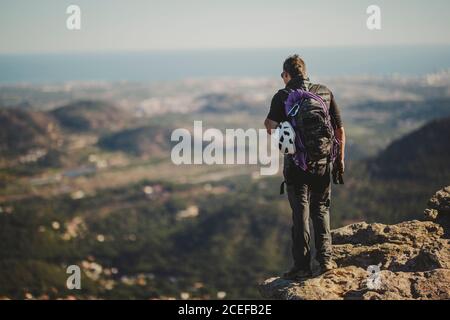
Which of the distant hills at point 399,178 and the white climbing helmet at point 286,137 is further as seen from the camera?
the distant hills at point 399,178

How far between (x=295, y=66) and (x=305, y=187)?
225cm

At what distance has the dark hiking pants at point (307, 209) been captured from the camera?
10.3 metres

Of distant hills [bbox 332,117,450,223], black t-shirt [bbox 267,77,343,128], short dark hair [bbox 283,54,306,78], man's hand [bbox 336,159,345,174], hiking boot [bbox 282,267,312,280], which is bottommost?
distant hills [bbox 332,117,450,223]

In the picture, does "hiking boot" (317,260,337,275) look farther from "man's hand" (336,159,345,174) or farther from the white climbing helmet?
the white climbing helmet

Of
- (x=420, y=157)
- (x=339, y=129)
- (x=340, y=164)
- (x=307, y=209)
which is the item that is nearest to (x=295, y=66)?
(x=339, y=129)

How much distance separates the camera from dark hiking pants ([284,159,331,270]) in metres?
10.3

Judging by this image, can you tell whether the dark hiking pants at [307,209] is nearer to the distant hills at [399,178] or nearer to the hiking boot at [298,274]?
the hiking boot at [298,274]

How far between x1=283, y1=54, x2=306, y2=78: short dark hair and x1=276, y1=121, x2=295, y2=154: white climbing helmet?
3.13 feet

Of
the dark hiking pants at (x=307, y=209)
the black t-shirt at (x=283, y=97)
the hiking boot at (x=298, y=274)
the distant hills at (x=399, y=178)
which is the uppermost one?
the black t-shirt at (x=283, y=97)

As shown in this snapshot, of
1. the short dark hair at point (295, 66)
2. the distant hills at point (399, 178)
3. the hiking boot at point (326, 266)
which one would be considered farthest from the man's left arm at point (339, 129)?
the distant hills at point (399, 178)

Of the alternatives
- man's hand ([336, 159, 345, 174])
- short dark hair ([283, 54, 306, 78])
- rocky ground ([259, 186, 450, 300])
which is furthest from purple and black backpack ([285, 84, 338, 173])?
rocky ground ([259, 186, 450, 300])

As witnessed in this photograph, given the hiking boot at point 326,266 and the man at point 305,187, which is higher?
the man at point 305,187

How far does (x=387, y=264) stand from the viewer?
1107cm
